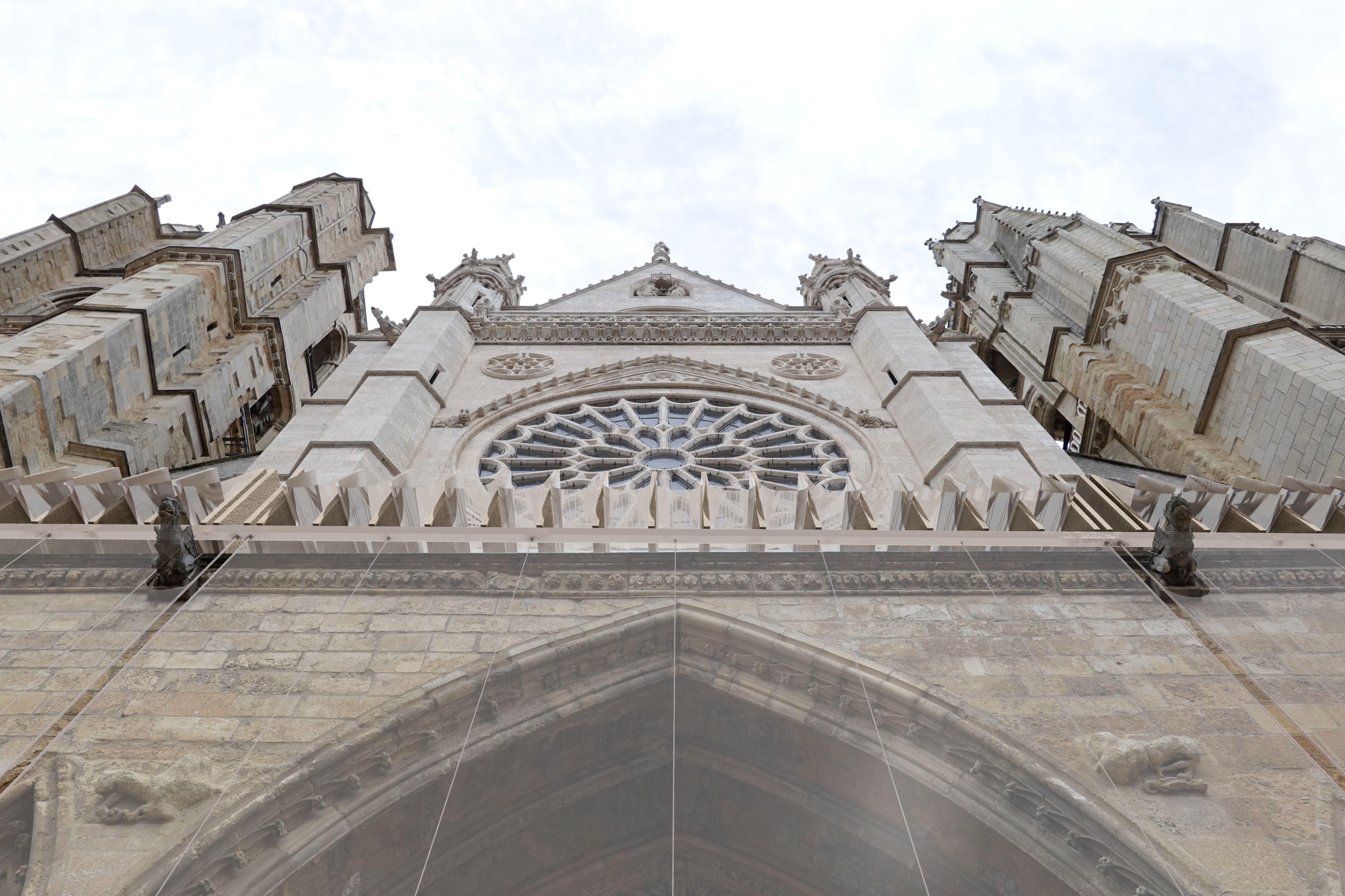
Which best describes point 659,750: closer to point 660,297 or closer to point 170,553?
point 170,553

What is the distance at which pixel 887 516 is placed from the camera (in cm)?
1038

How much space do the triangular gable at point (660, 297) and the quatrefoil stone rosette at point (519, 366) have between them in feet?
10.8

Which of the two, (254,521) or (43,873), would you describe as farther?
(254,521)

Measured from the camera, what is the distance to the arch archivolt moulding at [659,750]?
4680 millimetres

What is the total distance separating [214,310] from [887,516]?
38.2 feet

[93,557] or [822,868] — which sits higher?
[93,557]

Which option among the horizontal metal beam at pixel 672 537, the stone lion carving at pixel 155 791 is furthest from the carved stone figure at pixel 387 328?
the stone lion carving at pixel 155 791

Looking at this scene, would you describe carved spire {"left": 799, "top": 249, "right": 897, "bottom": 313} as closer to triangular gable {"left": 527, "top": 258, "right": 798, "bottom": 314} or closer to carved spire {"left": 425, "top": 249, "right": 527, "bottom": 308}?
triangular gable {"left": 527, "top": 258, "right": 798, "bottom": 314}

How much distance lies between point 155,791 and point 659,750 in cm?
292

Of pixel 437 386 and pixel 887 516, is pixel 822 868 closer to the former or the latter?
pixel 887 516

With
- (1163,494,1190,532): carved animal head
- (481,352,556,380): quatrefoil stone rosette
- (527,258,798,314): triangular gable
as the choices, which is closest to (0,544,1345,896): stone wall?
(1163,494,1190,532): carved animal head

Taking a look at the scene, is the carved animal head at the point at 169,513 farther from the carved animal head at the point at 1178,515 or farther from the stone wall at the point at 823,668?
the carved animal head at the point at 1178,515

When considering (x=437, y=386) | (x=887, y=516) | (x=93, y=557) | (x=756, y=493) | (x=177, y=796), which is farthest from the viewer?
(x=437, y=386)

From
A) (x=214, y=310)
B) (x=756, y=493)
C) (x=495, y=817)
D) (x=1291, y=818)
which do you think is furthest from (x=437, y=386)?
(x=1291, y=818)
